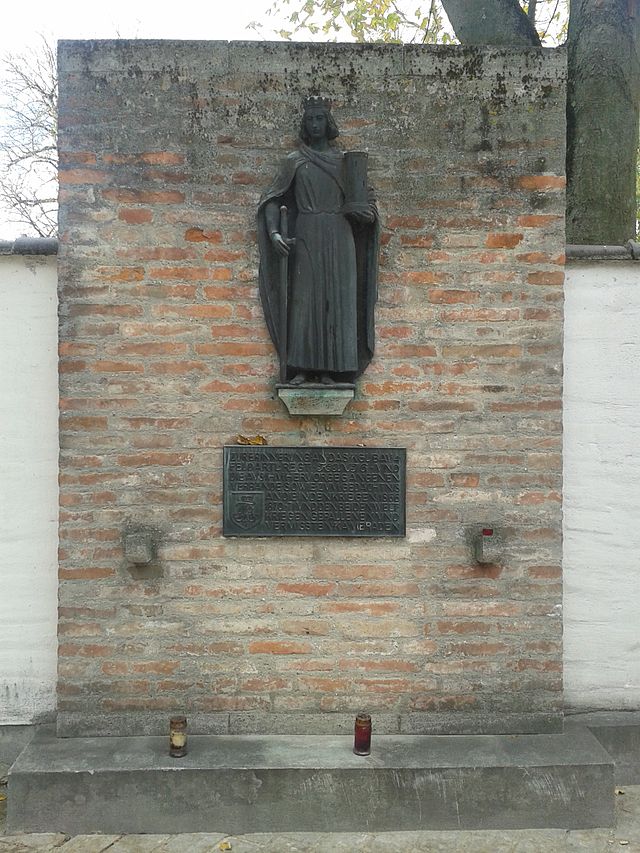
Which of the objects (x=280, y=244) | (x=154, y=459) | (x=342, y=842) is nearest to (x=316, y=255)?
(x=280, y=244)

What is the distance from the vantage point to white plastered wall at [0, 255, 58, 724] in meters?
3.69

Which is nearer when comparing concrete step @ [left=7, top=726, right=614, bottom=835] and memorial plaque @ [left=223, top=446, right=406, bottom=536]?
concrete step @ [left=7, top=726, right=614, bottom=835]

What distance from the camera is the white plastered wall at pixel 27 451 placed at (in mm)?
3688

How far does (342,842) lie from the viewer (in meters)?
3.10

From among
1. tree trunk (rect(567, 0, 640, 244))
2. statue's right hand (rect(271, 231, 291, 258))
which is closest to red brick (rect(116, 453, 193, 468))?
statue's right hand (rect(271, 231, 291, 258))

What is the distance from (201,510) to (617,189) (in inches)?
129

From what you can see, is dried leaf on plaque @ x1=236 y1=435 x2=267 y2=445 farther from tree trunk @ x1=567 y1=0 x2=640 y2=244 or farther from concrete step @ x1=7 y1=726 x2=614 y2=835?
tree trunk @ x1=567 y1=0 x2=640 y2=244

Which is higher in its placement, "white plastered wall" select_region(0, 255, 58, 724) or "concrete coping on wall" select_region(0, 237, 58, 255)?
"concrete coping on wall" select_region(0, 237, 58, 255)

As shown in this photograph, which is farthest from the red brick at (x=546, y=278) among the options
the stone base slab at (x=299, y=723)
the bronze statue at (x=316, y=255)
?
the stone base slab at (x=299, y=723)

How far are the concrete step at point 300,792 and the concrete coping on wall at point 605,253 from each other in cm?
227

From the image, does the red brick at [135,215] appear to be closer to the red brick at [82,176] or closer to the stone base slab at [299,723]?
the red brick at [82,176]

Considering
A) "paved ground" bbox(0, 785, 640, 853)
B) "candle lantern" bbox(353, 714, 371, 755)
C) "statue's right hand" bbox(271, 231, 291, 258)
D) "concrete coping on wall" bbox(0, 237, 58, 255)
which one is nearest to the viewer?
"paved ground" bbox(0, 785, 640, 853)

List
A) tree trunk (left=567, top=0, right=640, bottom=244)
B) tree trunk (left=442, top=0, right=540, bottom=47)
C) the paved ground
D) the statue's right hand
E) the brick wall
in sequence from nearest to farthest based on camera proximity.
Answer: the paved ground → the statue's right hand → the brick wall → tree trunk (left=567, top=0, right=640, bottom=244) → tree trunk (left=442, top=0, right=540, bottom=47)

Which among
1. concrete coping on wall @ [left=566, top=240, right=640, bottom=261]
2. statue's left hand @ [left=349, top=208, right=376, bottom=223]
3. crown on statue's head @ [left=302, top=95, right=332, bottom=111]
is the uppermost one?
crown on statue's head @ [left=302, top=95, right=332, bottom=111]
